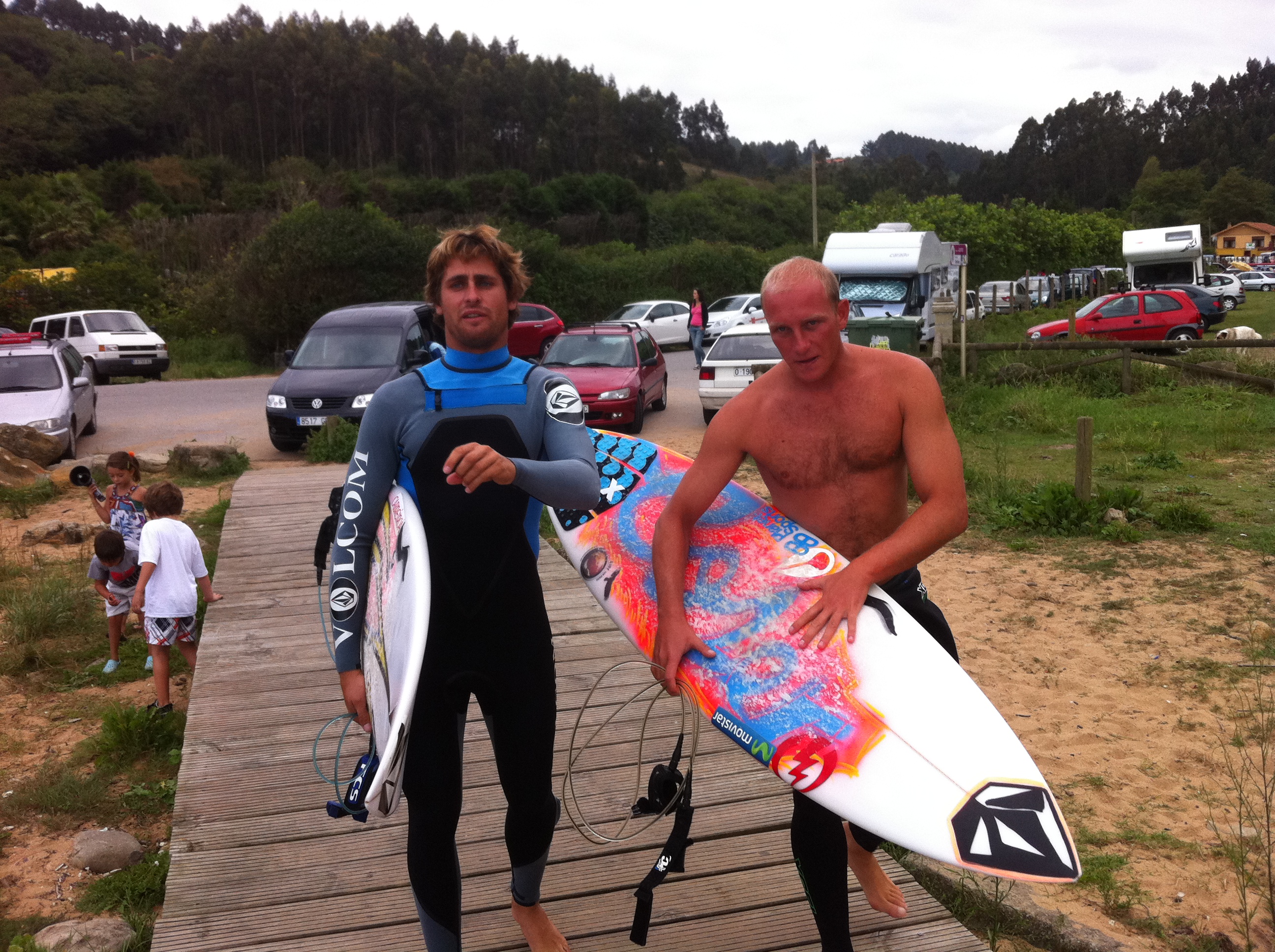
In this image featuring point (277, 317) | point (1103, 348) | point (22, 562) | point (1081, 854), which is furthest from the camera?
point (277, 317)

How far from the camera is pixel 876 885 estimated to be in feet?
9.64

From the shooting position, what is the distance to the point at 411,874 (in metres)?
2.35

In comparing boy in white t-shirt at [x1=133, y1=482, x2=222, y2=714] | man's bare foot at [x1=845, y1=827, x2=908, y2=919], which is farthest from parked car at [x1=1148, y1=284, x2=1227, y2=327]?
man's bare foot at [x1=845, y1=827, x2=908, y2=919]

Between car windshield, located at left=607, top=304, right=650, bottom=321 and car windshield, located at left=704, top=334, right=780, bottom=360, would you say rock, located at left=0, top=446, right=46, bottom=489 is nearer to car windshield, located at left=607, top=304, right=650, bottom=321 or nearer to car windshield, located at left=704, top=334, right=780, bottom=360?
car windshield, located at left=704, top=334, right=780, bottom=360

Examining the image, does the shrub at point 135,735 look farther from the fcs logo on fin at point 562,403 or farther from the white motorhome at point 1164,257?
the white motorhome at point 1164,257

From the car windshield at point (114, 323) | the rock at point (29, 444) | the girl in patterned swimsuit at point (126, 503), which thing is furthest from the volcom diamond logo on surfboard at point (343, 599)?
the car windshield at point (114, 323)

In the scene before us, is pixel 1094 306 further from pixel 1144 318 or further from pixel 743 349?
pixel 743 349

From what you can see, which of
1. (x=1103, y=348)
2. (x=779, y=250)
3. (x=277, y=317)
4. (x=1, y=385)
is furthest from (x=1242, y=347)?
(x=779, y=250)

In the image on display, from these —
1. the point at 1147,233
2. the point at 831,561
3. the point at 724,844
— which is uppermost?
the point at 1147,233

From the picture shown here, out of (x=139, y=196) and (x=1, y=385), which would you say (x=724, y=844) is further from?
(x=139, y=196)

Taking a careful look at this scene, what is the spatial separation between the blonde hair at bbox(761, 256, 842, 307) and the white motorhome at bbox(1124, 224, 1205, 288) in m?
30.4

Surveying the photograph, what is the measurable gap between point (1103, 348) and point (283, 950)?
1518cm

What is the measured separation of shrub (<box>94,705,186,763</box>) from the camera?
4.68 meters

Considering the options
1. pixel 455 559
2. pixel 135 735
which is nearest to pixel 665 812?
pixel 455 559
